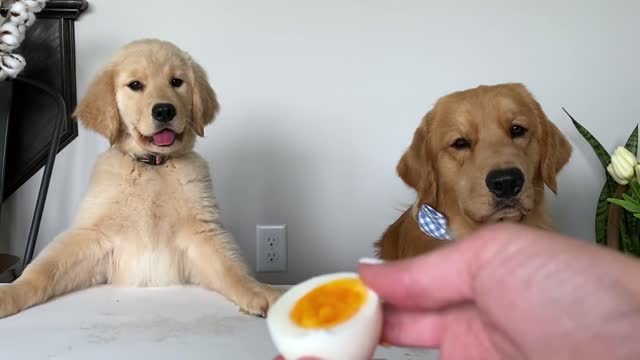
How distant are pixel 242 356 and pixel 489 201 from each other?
568mm

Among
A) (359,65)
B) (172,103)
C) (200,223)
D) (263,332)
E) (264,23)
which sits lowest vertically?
(263,332)

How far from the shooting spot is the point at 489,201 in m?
1.14

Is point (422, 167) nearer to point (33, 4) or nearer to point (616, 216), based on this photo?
point (616, 216)

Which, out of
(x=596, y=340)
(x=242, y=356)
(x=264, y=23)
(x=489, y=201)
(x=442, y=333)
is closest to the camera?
(x=596, y=340)

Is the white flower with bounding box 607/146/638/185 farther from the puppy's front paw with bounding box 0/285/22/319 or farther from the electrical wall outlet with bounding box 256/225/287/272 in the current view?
the puppy's front paw with bounding box 0/285/22/319

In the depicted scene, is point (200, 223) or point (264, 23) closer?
point (200, 223)

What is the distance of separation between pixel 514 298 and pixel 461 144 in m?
0.71

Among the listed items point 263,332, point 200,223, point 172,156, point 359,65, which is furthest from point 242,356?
point 359,65

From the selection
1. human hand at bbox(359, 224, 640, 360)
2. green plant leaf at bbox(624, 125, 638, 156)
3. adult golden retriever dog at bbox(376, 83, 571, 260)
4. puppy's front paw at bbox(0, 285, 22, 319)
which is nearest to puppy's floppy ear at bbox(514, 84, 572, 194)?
adult golden retriever dog at bbox(376, 83, 571, 260)

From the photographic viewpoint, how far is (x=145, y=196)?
46.4 inches

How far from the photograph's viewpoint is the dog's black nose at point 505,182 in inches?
43.8

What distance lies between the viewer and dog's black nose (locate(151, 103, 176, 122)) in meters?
1.16

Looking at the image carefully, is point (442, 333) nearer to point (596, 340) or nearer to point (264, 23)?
point (596, 340)

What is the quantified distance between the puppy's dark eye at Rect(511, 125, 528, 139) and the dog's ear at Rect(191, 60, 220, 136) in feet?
2.03
